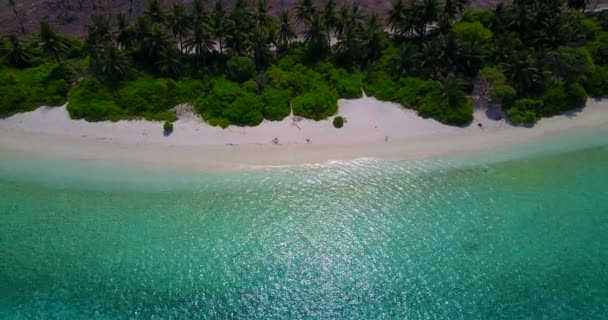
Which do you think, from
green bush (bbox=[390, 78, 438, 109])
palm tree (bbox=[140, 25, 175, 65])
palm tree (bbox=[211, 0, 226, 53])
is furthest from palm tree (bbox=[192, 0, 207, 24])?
green bush (bbox=[390, 78, 438, 109])

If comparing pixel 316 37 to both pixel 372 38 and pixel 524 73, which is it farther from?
pixel 524 73

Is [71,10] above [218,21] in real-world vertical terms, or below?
above

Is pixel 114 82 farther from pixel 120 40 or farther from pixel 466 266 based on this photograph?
pixel 466 266

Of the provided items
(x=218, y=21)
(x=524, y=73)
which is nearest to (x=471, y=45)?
(x=524, y=73)

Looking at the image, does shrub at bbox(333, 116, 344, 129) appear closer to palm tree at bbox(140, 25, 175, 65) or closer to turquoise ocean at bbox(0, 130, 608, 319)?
turquoise ocean at bbox(0, 130, 608, 319)

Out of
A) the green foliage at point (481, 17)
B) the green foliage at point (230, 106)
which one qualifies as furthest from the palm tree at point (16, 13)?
the green foliage at point (481, 17)

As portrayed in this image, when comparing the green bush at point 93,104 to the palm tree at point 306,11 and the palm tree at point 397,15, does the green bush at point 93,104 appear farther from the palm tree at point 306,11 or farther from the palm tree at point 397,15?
the palm tree at point 397,15
